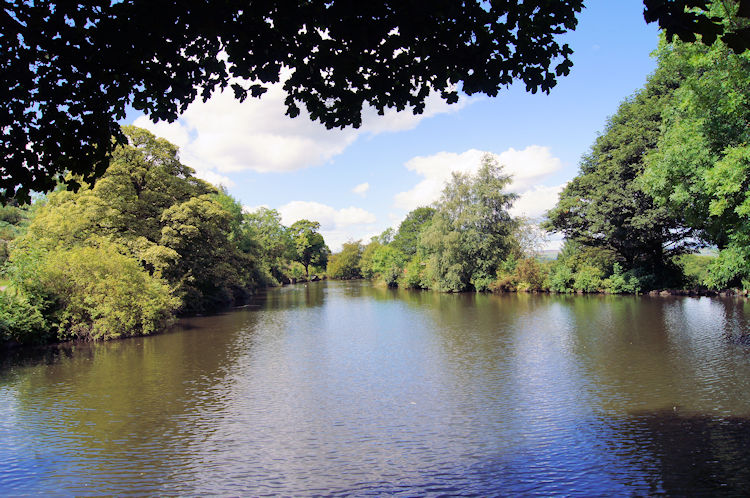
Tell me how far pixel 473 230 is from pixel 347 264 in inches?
2074

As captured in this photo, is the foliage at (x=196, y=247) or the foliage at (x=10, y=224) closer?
the foliage at (x=196, y=247)

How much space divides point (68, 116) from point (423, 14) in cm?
368

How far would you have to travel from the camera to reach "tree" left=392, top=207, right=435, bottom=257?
7031cm

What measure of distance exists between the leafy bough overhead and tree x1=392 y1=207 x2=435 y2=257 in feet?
213

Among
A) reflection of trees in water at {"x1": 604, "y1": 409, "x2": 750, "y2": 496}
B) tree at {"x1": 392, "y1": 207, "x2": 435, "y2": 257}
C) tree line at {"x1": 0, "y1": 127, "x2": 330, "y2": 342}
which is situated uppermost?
tree at {"x1": 392, "y1": 207, "x2": 435, "y2": 257}

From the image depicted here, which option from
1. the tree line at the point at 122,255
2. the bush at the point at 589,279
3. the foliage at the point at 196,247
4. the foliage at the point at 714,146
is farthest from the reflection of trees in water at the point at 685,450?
the bush at the point at 589,279

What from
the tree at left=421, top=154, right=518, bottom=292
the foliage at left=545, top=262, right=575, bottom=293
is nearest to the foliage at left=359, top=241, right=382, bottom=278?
the tree at left=421, top=154, right=518, bottom=292

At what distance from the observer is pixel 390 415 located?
9.73 meters

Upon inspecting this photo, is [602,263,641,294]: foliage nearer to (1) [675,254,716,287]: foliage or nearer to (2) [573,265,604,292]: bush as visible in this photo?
(2) [573,265,604,292]: bush

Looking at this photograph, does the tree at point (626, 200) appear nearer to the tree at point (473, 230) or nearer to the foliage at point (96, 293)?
the tree at point (473, 230)

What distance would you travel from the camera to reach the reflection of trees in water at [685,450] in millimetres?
6234

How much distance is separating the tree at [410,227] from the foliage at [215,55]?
213 feet

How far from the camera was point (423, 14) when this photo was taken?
4168mm

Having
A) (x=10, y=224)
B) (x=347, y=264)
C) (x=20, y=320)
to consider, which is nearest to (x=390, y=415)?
(x=20, y=320)
